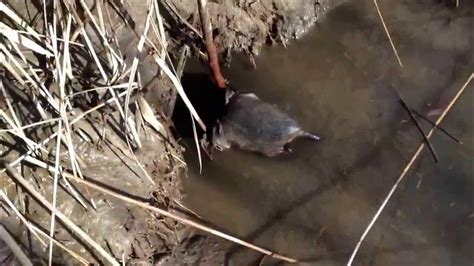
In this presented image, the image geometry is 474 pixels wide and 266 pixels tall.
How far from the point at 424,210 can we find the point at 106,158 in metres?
1.03

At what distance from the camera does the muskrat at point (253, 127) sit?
256cm

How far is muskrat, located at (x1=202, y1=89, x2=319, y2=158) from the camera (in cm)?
256

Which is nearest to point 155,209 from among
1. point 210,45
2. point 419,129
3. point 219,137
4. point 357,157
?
point 219,137

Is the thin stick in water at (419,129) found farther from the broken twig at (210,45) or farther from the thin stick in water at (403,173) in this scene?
the broken twig at (210,45)

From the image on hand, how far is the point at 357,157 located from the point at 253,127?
A: 1.23 feet

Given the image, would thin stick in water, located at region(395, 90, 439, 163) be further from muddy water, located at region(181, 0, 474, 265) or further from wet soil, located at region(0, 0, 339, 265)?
wet soil, located at region(0, 0, 339, 265)

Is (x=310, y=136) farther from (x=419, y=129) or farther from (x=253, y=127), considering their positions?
(x=419, y=129)

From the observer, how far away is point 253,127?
2.56 metres

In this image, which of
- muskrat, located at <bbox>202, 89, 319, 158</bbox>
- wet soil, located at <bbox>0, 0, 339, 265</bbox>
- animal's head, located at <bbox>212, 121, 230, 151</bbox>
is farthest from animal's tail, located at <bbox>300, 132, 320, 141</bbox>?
wet soil, located at <bbox>0, 0, 339, 265</bbox>

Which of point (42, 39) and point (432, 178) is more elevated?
point (42, 39)

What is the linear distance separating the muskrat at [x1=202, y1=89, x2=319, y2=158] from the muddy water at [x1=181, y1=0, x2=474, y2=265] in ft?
0.29

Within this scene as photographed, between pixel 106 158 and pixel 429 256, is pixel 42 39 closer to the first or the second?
pixel 106 158

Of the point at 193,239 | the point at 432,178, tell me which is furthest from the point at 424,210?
the point at 193,239

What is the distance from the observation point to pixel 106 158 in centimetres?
243
